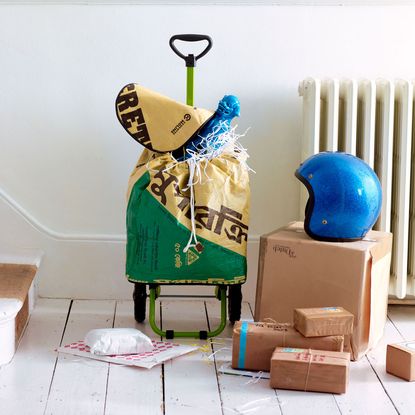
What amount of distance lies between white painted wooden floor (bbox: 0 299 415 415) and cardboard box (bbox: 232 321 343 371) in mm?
62

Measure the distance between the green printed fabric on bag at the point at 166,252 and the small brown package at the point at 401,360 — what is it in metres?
0.52

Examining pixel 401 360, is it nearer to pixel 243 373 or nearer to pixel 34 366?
pixel 243 373

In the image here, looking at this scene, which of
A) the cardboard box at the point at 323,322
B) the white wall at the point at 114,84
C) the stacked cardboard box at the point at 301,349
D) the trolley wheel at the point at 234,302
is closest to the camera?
the stacked cardboard box at the point at 301,349

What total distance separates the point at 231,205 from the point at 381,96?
26.7 inches

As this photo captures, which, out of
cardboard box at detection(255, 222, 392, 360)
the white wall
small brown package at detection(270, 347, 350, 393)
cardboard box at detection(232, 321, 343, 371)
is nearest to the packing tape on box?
cardboard box at detection(232, 321, 343, 371)

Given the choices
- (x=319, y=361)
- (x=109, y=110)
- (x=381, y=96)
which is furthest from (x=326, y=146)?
(x=319, y=361)

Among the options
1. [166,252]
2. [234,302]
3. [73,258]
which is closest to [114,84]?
[73,258]

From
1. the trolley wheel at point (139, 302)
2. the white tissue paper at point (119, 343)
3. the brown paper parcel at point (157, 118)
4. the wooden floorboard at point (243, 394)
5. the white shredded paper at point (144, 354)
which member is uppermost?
the brown paper parcel at point (157, 118)

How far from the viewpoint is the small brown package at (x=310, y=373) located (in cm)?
210

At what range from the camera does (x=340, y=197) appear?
2391 millimetres

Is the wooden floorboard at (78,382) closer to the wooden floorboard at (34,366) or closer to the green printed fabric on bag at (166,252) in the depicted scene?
the wooden floorboard at (34,366)

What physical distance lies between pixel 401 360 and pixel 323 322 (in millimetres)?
229

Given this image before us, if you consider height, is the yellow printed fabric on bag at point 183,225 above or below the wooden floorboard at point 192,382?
above

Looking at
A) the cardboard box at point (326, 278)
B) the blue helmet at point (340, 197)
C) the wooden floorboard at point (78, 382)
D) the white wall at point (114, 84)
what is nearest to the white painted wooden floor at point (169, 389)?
the wooden floorboard at point (78, 382)
